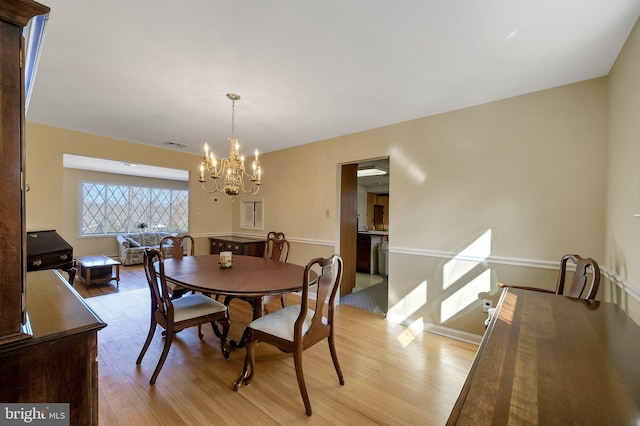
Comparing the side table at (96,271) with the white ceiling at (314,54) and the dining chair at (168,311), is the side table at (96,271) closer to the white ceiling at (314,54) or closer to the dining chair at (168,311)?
the white ceiling at (314,54)

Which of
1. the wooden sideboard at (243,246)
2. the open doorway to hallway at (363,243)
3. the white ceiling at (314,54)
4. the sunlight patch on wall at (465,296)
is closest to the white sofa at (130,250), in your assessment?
the wooden sideboard at (243,246)

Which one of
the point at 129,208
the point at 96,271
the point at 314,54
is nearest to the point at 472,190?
the point at 314,54

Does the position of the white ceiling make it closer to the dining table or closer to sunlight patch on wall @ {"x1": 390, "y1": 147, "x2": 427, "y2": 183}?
sunlight patch on wall @ {"x1": 390, "y1": 147, "x2": 427, "y2": 183}

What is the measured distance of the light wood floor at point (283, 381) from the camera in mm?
1651

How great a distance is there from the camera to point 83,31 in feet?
5.44

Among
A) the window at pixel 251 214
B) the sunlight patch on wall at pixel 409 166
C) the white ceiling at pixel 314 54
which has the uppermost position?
the white ceiling at pixel 314 54

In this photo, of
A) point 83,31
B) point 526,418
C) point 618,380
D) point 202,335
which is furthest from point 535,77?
point 202,335

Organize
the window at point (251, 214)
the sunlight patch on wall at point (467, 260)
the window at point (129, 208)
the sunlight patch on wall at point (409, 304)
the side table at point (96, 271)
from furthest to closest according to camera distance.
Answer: the window at point (129, 208) → the window at point (251, 214) → the side table at point (96, 271) → the sunlight patch on wall at point (409, 304) → the sunlight patch on wall at point (467, 260)

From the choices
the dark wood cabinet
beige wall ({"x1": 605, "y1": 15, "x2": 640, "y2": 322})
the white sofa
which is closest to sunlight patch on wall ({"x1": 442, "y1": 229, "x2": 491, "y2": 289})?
beige wall ({"x1": 605, "y1": 15, "x2": 640, "y2": 322})

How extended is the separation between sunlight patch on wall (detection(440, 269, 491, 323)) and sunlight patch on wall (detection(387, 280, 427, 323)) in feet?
0.75

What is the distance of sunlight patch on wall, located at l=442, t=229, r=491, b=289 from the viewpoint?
2.59m

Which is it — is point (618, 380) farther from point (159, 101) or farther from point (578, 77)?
point (159, 101)

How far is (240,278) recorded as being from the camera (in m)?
2.21

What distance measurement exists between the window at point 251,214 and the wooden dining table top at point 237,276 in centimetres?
196
